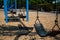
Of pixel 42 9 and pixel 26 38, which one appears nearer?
pixel 26 38

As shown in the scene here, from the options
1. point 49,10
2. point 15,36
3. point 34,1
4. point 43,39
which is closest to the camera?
point 43,39

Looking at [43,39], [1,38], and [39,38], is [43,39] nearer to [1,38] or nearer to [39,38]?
[39,38]

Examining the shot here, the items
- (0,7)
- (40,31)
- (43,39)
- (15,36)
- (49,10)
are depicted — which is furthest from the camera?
(0,7)

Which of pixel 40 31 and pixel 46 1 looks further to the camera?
pixel 46 1

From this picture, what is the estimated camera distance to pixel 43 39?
5742 millimetres

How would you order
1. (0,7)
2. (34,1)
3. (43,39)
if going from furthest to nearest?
1. (0,7)
2. (34,1)
3. (43,39)

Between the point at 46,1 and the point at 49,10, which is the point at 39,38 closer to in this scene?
the point at 49,10

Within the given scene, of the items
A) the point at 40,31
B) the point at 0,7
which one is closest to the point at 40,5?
the point at 0,7

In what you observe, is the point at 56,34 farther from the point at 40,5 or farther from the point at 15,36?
the point at 40,5

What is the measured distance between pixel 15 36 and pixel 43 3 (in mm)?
13405

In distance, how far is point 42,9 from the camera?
18406 mm

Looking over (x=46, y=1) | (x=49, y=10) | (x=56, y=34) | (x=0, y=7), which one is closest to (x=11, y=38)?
(x=56, y=34)

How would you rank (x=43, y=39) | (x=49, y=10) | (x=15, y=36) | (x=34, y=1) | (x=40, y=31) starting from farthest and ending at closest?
(x=34, y=1)
(x=49, y=10)
(x=40, y=31)
(x=15, y=36)
(x=43, y=39)

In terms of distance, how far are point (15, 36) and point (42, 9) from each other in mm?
12468
